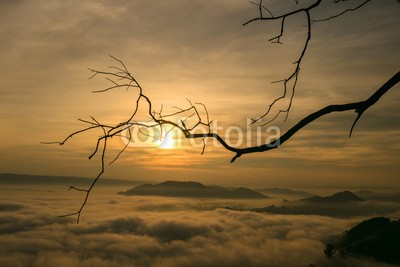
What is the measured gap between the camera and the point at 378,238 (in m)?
121

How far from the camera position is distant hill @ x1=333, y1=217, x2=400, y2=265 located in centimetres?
11158

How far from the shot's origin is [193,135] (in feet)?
9.68

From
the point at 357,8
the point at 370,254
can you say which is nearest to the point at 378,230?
the point at 370,254

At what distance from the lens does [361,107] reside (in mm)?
3174

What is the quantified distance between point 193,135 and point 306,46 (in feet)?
4.29

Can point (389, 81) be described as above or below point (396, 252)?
above

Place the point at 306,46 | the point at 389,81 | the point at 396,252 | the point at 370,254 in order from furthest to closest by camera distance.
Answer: the point at 370,254 → the point at 396,252 → the point at 306,46 → the point at 389,81

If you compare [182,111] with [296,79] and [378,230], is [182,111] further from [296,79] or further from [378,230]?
[378,230]

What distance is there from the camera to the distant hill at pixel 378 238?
11158cm

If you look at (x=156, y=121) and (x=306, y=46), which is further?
(x=306, y=46)

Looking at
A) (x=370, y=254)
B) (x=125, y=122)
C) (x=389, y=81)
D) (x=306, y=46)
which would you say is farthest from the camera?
(x=370, y=254)

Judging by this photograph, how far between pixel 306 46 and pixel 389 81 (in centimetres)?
72

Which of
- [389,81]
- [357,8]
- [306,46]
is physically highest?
[357,8]

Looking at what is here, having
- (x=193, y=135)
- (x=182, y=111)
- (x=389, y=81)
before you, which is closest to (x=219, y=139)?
(x=193, y=135)
